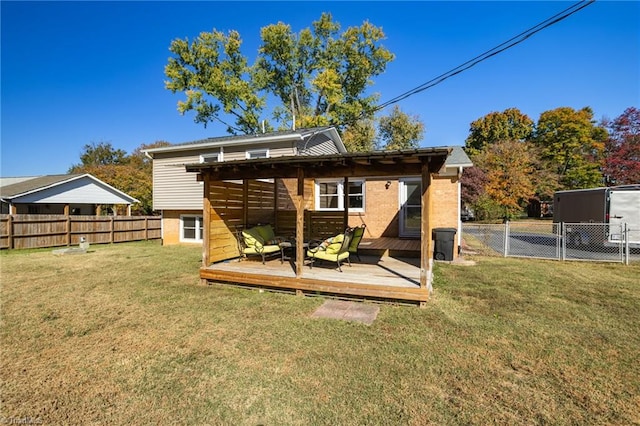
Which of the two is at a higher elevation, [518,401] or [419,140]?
[419,140]

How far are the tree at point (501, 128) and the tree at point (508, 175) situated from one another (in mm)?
7528

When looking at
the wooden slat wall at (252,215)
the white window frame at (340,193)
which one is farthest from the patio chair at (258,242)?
the white window frame at (340,193)

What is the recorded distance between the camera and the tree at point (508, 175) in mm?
27469

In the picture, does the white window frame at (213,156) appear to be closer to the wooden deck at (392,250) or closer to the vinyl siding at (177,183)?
the vinyl siding at (177,183)

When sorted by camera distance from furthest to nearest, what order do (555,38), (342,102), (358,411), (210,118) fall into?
(342,102)
(210,118)
(555,38)
(358,411)

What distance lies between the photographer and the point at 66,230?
14.9 metres

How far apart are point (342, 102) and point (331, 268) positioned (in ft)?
72.7

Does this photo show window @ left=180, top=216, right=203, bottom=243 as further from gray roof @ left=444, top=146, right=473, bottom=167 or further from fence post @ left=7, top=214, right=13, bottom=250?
gray roof @ left=444, top=146, right=473, bottom=167

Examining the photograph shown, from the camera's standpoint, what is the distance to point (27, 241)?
45.2 feet

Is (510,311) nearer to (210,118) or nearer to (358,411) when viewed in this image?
(358,411)

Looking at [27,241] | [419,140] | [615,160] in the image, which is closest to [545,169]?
[615,160]

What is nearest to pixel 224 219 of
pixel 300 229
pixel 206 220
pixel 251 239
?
pixel 206 220

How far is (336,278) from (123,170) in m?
35.4

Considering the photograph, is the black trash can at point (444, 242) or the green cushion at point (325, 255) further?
the black trash can at point (444, 242)
